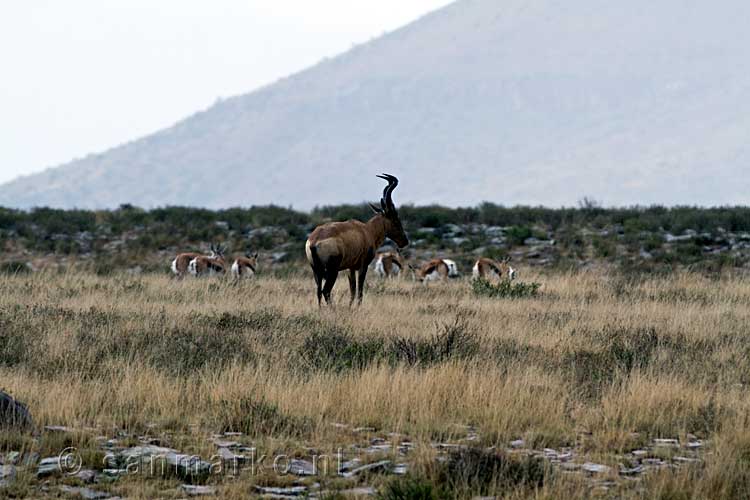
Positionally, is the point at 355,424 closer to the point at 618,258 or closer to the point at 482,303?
the point at 482,303

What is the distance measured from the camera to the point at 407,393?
33.1 feet

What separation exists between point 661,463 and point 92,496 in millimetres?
3558

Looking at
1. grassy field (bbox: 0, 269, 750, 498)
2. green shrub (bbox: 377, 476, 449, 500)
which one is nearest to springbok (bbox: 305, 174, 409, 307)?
grassy field (bbox: 0, 269, 750, 498)

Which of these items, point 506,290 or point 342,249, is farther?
point 506,290

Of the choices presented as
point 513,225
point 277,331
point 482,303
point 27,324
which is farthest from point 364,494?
point 513,225

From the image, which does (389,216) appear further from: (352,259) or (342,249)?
(342,249)

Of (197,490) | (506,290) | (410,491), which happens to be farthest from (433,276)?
(410,491)

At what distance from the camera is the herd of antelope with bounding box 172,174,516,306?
673 inches

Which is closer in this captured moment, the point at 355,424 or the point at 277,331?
the point at 355,424

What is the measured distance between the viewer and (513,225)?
34.4m

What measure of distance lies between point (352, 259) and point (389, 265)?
930 centimetres

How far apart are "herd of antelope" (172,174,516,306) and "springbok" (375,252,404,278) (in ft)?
1.15

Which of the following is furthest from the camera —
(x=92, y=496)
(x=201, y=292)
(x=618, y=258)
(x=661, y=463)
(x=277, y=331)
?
(x=618, y=258)

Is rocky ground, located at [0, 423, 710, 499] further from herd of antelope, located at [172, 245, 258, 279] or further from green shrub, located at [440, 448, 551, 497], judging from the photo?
herd of antelope, located at [172, 245, 258, 279]
